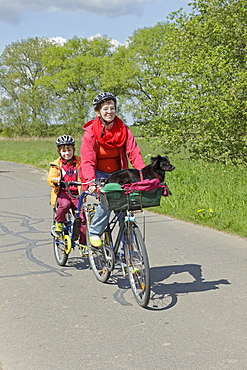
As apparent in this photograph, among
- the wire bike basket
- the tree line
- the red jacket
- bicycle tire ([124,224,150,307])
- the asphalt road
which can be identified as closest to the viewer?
the asphalt road

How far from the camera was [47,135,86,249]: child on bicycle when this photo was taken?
636 cm

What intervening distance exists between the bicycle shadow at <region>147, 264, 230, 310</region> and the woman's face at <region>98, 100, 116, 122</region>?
1747 mm

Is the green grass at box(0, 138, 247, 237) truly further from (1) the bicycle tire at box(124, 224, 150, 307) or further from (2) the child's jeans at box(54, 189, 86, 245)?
(1) the bicycle tire at box(124, 224, 150, 307)

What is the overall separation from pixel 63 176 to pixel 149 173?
1747mm

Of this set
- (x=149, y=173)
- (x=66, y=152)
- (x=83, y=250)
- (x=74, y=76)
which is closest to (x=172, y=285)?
(x=83, y=250)

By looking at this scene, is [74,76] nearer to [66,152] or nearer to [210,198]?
[210,198]

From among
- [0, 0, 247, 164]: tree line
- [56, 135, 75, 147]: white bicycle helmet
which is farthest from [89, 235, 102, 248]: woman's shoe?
[0, 0, 247, 164]: tree line

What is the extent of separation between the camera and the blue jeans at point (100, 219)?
18.1ft

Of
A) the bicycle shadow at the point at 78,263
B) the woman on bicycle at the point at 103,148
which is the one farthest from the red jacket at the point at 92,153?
the bicycle shadow at the point at 78,263

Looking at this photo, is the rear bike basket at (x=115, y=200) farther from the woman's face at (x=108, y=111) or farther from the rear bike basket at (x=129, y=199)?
the woman's face at (x=108, y=111)

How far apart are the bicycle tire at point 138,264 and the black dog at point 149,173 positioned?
435mm

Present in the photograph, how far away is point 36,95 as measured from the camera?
6681 centimetres

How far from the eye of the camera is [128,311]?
15.8 feet

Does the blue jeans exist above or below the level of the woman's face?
below
